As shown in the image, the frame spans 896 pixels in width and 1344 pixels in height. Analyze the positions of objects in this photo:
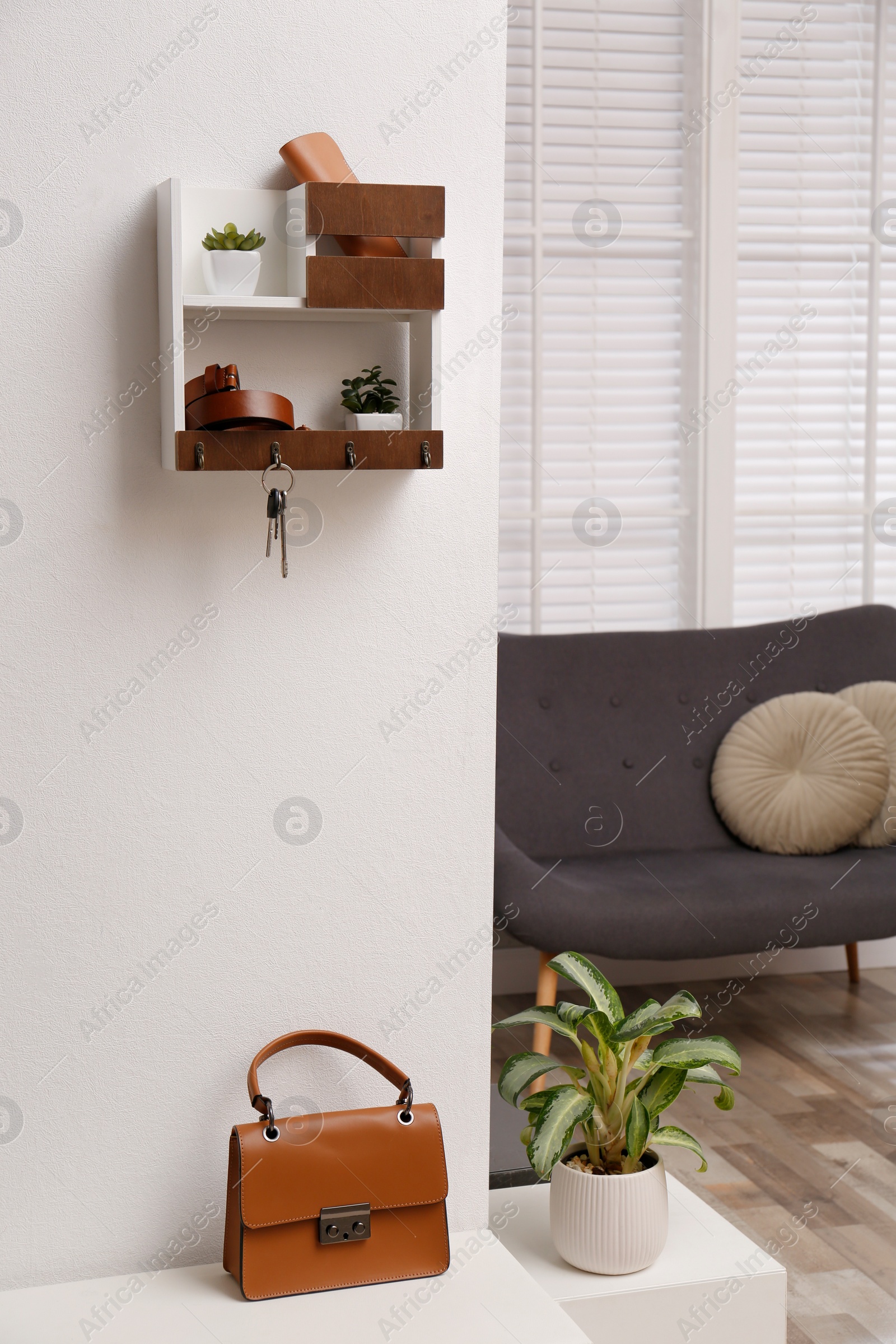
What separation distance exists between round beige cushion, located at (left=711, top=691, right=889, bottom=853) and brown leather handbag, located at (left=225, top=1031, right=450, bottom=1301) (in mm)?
1800

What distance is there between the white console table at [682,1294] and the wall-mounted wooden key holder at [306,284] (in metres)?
1.01

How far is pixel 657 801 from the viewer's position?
10.8 ft

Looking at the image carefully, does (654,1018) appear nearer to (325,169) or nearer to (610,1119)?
(610,1119)

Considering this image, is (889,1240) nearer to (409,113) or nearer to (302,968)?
(302,968)

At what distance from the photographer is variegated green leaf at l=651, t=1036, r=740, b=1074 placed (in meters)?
1.69

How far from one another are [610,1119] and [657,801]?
1.64 metres

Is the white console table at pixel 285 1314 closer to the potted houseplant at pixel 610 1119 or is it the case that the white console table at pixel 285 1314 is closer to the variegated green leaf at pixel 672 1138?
the potted houseplant at pixel 610 1119

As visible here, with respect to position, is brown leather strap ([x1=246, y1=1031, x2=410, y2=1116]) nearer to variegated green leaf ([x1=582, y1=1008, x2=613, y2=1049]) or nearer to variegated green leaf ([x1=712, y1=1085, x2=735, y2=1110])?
variegated green leaf ([x1=582, y1=1008, x2=613, y2=1049])

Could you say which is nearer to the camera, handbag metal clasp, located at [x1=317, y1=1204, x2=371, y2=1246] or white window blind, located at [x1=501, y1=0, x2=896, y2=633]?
handbag metal clasp, located at [x1=317, y1=1204, x2=371, y2=1246]

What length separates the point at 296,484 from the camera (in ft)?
5.19

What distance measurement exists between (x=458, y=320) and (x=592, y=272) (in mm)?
2036

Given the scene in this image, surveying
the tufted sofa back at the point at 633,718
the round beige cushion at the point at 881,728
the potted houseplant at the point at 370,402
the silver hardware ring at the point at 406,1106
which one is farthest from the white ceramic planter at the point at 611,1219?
the round beige cushion at the point at 881,728

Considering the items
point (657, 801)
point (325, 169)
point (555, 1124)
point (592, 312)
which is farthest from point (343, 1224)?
point (592, 312)

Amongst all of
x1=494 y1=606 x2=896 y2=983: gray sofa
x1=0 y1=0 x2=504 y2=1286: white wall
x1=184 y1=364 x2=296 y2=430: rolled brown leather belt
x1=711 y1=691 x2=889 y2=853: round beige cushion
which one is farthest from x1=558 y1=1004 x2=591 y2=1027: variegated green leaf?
x1=711 y1=691 x2=889 y2=853: round beige cushion
